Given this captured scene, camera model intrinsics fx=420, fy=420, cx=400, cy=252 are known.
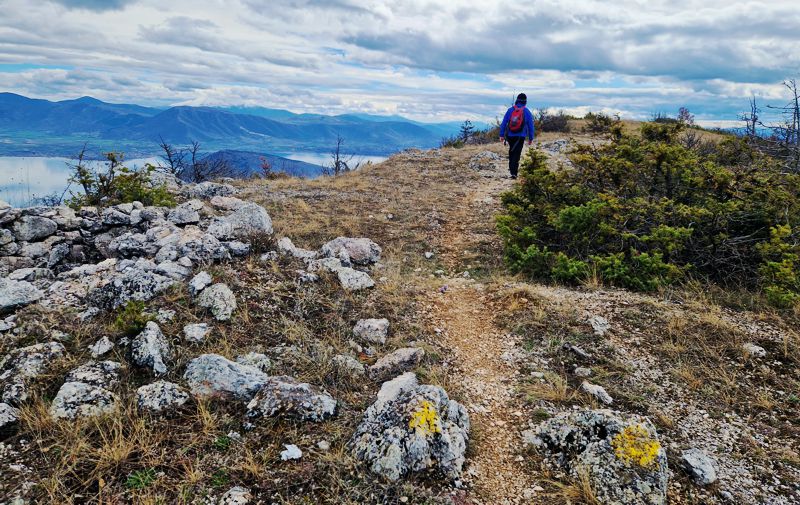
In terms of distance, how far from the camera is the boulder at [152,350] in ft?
14.6

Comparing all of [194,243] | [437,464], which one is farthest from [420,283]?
[437,464]

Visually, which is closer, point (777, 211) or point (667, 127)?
point (777, 211)

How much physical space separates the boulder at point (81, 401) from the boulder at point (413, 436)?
233 centimetres

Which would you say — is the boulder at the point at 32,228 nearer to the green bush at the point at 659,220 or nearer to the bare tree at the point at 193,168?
the green bush at the point at 659,220

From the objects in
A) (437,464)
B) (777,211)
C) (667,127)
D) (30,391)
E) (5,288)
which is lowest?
(437,464)

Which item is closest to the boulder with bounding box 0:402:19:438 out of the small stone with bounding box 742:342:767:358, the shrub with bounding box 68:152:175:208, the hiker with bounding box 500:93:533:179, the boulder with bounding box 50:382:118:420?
the boulder with bounding box 50:382:118:420

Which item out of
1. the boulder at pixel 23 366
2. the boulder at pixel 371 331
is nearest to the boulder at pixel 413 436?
the boulder at pixel 371 331

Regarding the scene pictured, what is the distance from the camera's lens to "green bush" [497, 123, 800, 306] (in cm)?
692

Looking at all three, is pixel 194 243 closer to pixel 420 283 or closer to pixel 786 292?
pixel 420 283

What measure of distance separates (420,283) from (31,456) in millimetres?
5683

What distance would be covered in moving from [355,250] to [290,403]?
4.64 meters

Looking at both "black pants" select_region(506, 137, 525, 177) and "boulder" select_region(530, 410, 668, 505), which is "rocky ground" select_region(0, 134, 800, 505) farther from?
"black pants" select_region(506, 137, 525, 177)

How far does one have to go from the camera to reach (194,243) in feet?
23.1

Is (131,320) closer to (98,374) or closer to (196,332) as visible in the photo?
(196,332)
